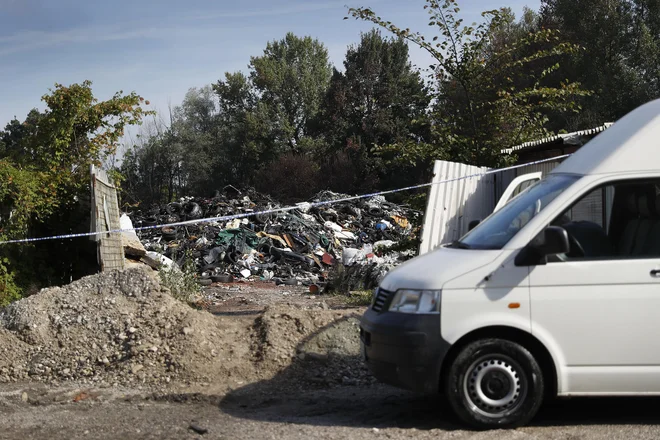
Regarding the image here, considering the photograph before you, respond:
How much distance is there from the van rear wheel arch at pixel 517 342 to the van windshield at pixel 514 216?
25.4 inches

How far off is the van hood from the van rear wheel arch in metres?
0.46

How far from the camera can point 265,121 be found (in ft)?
195

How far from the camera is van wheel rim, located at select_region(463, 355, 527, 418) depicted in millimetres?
5461

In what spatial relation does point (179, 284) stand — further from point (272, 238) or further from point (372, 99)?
point (372, 99)

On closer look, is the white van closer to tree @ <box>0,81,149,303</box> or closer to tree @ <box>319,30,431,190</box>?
tree @ <box>0,81,149,303</box>

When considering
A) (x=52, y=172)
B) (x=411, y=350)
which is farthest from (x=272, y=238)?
(x=411, y=350)

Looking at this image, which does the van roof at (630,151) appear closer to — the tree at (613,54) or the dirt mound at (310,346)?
the dirt mound at (310,346)

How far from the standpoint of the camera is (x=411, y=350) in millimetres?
5504

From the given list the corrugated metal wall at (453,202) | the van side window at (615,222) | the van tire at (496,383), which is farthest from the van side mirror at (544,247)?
the corrugated metal wall at (453,202)

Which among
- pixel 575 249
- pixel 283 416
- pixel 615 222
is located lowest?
pixel 283 416

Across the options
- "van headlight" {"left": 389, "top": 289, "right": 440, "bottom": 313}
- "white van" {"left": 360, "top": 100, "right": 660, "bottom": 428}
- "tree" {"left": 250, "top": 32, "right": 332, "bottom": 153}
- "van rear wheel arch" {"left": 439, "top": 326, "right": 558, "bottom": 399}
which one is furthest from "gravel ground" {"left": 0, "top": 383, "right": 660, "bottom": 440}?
"tree" {"left": 250, "top": 32, "right": 332, "bottom": 153}

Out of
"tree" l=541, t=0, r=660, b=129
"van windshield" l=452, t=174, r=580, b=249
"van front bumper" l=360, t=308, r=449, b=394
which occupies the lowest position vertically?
"van front bumper" l=360, t=308, r=449, b=394

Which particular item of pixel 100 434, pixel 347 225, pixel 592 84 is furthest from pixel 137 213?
pixel 100 434

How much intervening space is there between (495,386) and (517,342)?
0.37 m
